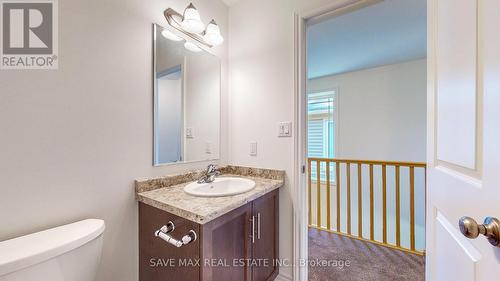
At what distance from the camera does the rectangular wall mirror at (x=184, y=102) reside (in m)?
1.24

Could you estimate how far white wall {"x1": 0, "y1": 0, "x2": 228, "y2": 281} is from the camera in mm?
753

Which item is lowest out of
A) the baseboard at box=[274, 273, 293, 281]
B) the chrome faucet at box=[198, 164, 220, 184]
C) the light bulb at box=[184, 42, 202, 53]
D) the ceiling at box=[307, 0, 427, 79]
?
the baseboard at box=[274, 273, 293, 281]

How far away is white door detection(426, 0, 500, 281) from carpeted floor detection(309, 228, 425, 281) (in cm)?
91

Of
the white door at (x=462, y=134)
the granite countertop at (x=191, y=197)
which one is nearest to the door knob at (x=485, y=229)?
the white door at (x=462, y=134)

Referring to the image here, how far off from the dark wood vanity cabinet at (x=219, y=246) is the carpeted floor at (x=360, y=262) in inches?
26.8

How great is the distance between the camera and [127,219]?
3.52ft

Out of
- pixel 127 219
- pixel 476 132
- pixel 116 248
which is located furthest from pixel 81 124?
pixel 476 132

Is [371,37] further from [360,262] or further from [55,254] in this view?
[55,254]

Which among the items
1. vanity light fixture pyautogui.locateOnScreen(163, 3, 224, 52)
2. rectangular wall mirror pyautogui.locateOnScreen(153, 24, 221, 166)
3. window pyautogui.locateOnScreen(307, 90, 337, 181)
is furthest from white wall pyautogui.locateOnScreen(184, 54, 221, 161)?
window pyautogui.locateOnScreen(307, 90, 337, 181)

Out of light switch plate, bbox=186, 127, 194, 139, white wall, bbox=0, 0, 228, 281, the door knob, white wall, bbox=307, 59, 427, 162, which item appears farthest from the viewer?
white wall, bbox=307, 59, 427, 162

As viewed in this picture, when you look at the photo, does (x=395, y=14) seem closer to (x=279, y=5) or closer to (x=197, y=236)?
(x=279, y=5)

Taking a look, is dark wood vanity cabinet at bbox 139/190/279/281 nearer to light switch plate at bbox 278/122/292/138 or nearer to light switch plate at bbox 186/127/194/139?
light switch plate at bbox 278/122/292/138

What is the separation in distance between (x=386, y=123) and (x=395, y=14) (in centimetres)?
173

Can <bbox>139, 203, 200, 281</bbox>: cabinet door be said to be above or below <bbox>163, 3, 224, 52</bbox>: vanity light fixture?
below
